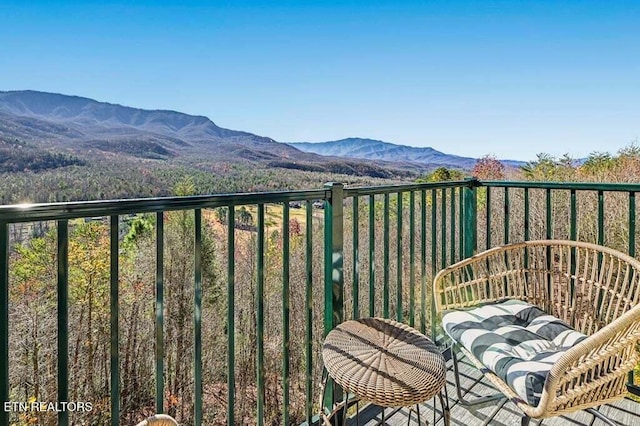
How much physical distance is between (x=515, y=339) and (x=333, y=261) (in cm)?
88

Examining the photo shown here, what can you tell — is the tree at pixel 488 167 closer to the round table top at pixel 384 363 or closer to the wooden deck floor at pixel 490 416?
the wooden deck floor at pixel 490 416

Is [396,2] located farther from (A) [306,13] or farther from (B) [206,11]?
(B) [206,11]

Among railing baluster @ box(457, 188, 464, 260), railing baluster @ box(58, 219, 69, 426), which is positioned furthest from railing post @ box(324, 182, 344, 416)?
railing baluster @ box(457, 188, 464, 260)

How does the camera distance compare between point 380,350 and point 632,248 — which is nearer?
point 380,350

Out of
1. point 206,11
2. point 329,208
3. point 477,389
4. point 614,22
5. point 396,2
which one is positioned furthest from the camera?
point 206,11

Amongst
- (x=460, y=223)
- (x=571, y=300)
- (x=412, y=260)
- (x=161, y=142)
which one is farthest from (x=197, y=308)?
(x=161, y=142)

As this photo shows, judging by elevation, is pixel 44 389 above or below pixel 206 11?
below

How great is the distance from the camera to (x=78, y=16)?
19688mm

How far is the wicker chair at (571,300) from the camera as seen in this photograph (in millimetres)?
1280

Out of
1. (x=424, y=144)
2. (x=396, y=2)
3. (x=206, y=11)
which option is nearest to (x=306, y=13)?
(x=396, y=2)

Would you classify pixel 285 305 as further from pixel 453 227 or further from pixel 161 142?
pixel 161 142

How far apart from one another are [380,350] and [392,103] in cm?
1677

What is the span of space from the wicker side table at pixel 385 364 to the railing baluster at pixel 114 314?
681 millimetres

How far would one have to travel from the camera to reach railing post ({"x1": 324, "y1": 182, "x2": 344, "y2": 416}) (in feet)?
5.92
